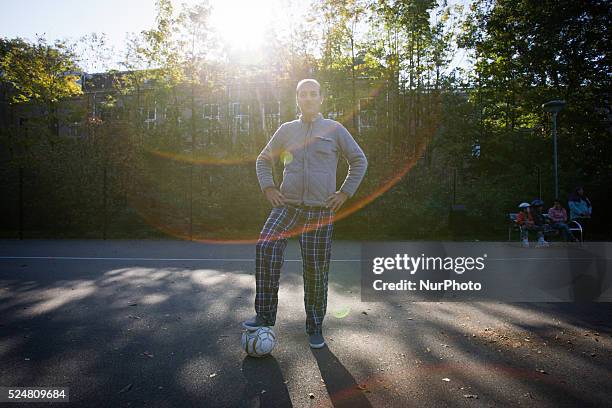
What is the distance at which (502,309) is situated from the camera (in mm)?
4566

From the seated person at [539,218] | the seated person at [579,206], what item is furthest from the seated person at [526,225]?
the seated person at [579,206]

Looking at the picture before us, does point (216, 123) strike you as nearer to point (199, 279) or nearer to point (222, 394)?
point (199, 279)

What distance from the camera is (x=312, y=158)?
3.28 m

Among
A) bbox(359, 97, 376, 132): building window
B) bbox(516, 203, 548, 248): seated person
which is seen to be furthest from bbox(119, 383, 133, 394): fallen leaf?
bbox(359, 97, 376, 132): building window

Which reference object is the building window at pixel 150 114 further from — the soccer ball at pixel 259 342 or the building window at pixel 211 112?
the soccer ball at pixel 259 342

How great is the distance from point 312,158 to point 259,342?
1.42 metres

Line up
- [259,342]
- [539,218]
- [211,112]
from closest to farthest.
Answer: [259,342] < [539,218] < [211,112]

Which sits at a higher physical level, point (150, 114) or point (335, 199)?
point (150, 114)

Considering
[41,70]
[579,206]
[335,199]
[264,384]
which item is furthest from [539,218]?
[41,70]

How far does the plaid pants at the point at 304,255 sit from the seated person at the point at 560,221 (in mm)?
10008

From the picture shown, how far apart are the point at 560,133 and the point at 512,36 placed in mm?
5664

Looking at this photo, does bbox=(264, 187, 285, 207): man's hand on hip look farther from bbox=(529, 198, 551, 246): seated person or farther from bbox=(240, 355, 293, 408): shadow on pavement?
bbox=(529, 198, 551, 246): seated person

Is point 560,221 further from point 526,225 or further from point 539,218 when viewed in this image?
point 526,225

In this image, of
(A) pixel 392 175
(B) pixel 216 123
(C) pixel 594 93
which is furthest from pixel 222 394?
(C) pixel 594 93
